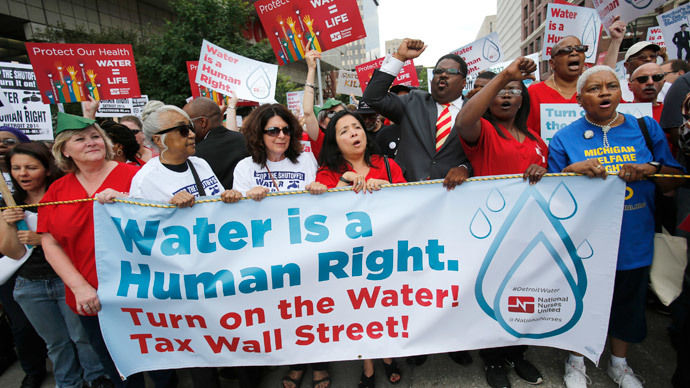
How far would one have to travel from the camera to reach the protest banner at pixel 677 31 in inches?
188

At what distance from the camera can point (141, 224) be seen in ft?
7.46

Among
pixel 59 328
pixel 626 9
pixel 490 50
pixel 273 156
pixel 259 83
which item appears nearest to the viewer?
pixel 59 328

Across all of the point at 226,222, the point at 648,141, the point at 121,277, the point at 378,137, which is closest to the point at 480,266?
the point at 648,141

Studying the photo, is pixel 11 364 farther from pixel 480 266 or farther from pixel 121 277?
pixel 480 266

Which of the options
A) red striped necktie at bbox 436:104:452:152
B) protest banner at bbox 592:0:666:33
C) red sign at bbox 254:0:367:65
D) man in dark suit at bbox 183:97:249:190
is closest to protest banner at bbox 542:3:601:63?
protest banner at bbox 592:0:666:33

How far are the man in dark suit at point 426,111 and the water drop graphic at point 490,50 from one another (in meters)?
5.47

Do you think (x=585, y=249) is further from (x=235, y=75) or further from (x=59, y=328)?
(x=235, y=75)

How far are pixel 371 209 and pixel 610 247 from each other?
1.48m

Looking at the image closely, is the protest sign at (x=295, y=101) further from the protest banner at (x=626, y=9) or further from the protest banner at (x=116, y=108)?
the protest banner at (x=626, y=9)

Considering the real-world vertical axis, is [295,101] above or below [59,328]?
above

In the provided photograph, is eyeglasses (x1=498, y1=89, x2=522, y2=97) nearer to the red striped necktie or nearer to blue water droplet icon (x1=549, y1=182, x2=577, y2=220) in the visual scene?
the red striped necktie

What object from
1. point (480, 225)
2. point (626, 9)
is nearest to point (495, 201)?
point (480, 225)

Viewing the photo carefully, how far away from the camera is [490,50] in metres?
7.46

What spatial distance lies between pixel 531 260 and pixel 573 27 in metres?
4.08
